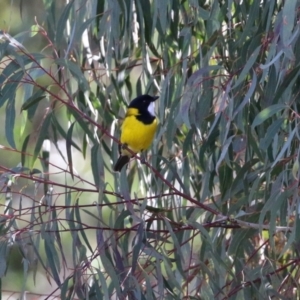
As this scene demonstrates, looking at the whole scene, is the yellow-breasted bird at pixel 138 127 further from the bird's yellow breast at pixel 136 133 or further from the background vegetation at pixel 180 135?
the background vegetation at pixel 180 135

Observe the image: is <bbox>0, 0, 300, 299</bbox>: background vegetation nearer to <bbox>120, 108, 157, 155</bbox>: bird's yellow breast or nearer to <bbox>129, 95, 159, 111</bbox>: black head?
<bbox>129, 95, 159, 111</bbox>: black head

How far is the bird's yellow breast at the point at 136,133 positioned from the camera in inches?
133

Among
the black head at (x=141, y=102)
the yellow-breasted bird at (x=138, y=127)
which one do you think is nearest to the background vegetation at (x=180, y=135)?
the black head at (x=141, y=102)

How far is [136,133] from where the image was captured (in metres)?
3.37

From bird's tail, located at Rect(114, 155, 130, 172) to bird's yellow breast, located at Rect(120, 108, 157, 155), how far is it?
24cm

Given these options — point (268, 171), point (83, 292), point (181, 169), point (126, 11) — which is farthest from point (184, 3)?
point (83, 292)

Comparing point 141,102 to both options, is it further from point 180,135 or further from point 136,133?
point 180,135

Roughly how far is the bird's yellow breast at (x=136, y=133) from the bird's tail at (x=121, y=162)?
0.79 feet

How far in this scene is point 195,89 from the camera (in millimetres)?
2379

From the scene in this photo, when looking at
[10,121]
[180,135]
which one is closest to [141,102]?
[180,135]

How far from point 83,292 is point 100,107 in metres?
0.77

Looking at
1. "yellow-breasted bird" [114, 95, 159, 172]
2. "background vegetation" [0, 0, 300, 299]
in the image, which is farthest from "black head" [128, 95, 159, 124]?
"background vegetation" [0, 0, 300, 299]

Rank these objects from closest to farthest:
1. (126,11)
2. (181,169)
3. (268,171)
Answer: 1. (268,171)
2. (126,11)
3. (181,169)

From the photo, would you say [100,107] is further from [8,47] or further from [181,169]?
[8,47]
